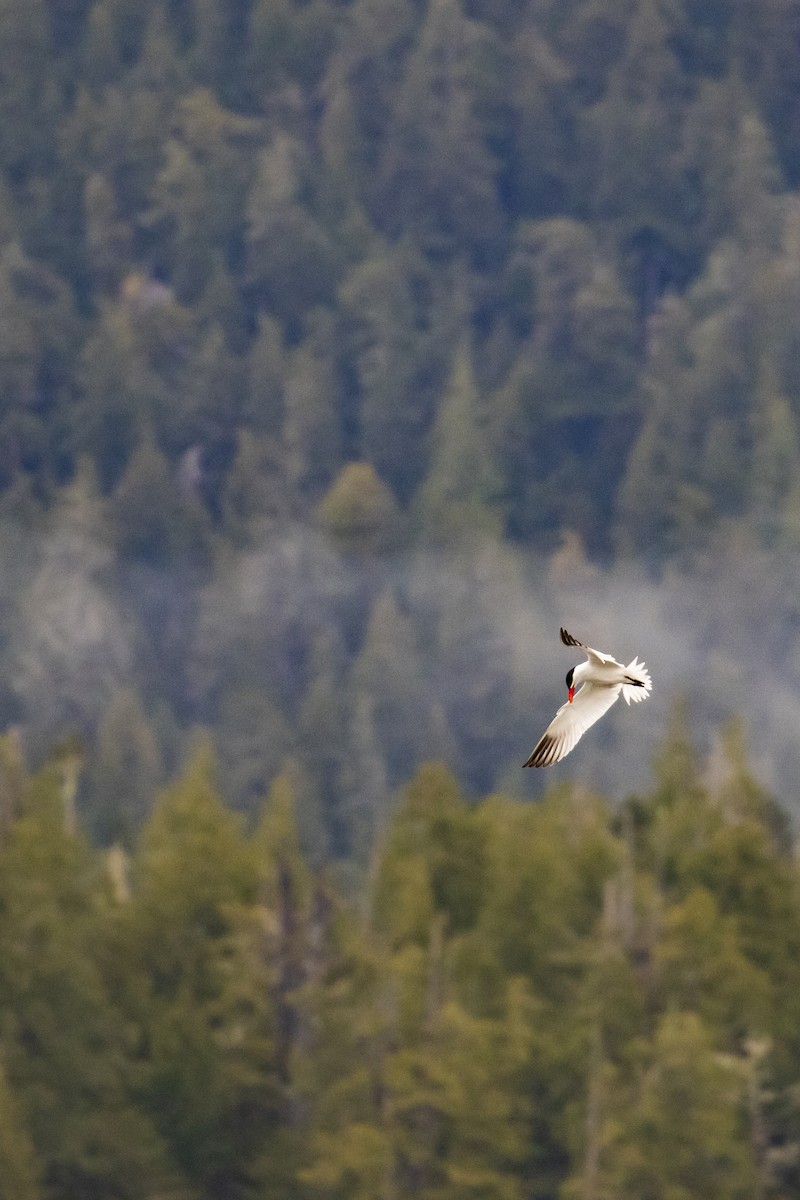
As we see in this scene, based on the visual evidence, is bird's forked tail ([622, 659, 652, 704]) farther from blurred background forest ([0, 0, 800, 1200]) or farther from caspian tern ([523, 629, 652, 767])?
blurred background forest ([0, 0, 800, 1200])

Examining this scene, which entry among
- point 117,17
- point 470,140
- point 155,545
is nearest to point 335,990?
point 155,545

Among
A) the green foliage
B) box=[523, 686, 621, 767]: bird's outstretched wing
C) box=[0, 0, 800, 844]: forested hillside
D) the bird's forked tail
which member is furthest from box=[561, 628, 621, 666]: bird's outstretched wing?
the green foliage

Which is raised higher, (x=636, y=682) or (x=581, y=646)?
(x=636, y=682)

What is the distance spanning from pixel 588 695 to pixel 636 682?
106 centimetres

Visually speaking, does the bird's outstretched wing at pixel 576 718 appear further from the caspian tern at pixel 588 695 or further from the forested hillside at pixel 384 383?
the forested hillside at pixel 384 383

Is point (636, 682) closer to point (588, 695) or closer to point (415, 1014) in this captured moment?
point (588, 695)

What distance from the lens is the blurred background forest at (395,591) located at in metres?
50.7

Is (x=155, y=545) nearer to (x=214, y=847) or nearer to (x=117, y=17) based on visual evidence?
(x=117, y=17)

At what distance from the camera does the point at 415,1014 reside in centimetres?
5106

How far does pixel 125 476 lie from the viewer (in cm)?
14462

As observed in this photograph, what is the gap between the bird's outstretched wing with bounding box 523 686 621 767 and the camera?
57.2 ft

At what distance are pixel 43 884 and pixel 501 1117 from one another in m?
9.15

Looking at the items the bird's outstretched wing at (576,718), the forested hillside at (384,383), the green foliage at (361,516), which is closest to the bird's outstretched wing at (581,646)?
the bird's outstretched wing at (576,718)

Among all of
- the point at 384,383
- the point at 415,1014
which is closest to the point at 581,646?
the point at 415,1014
